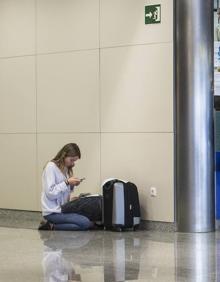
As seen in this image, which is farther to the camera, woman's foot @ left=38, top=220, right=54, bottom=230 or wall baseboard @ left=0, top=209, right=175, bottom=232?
woman's foot @ left=38, top=220, right=54, bottom=230

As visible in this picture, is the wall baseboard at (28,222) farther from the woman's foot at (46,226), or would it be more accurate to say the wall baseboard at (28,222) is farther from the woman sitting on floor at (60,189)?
the woman sitting on floor at (60,189)

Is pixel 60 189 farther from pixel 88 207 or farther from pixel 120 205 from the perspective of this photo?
pixel 120 205

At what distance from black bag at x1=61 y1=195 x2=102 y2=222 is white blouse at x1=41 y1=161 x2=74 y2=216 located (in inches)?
5.0

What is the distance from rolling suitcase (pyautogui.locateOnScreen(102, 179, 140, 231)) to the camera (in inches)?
368

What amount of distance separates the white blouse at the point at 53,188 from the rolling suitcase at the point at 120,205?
59cm

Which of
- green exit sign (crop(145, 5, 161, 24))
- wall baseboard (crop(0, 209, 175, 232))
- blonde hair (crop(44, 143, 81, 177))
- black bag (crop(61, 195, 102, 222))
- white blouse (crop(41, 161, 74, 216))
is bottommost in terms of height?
wall baseboard (crop(0, 209, 175, 232))

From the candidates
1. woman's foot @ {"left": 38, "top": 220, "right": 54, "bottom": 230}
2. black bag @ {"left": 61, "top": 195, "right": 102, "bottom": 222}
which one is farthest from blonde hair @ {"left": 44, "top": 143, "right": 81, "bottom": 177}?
woman's foot @ {"left": 38, "top": 220, "right": 54, "bottom": 230}

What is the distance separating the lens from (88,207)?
966 cm

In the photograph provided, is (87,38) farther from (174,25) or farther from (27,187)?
(27,187)

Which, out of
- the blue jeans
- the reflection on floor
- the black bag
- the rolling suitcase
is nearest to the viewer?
the reflection on floor

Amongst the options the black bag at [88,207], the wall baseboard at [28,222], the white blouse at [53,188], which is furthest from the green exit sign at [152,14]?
the wall baseboard at [28,222]

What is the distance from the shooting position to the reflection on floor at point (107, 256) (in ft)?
20.2

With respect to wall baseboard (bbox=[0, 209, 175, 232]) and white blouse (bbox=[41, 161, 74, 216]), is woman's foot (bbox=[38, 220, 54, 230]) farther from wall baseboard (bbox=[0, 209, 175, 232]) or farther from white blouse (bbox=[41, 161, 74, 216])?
wall baseboard (bbox=[0, 209, 175, 232])

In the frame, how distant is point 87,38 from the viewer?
10.3m
